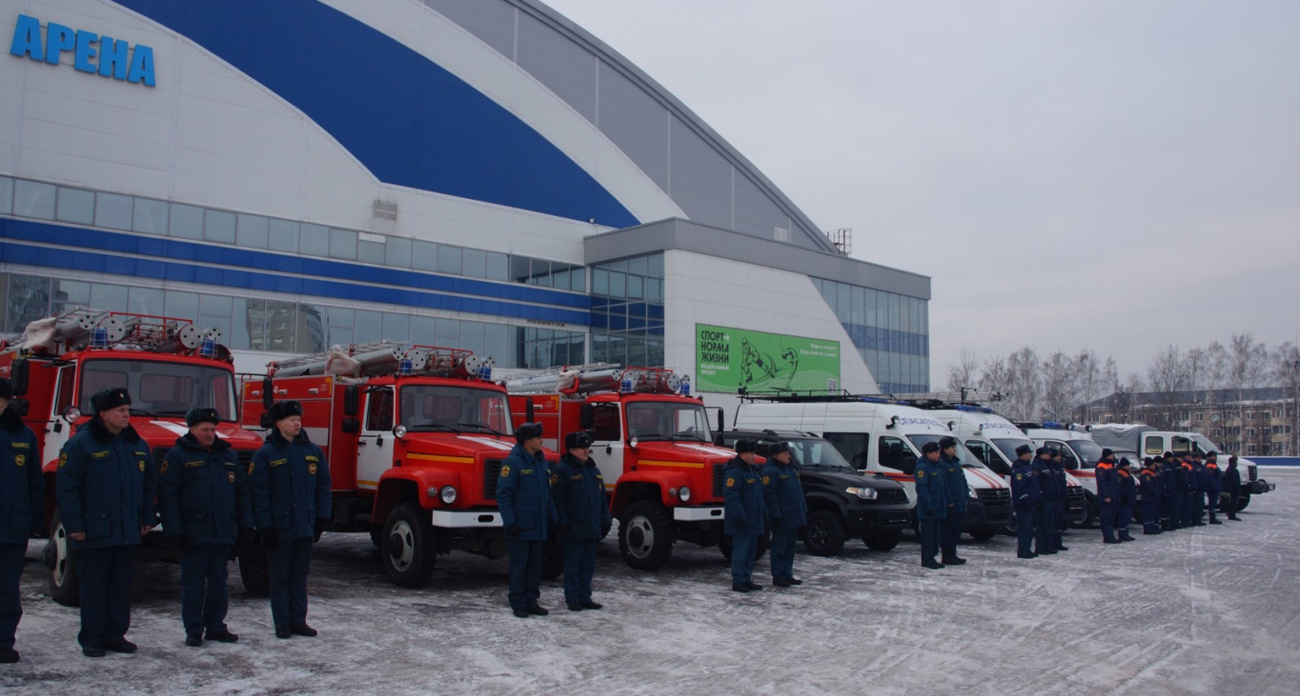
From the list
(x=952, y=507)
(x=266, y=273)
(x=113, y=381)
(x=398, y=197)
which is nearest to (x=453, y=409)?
(x=113, y=381)

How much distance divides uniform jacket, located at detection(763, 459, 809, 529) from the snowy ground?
2.69 feet

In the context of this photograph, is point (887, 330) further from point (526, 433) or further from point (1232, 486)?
point (526, 433)

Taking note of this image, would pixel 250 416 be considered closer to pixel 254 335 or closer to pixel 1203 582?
pixel 1203 582

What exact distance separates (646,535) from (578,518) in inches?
112

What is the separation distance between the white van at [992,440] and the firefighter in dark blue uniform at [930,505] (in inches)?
200

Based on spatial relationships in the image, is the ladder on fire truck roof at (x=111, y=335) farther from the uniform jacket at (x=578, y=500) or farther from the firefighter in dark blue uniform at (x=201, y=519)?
the uniform jacket at (x=578, y=500)

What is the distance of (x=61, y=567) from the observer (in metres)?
8.61

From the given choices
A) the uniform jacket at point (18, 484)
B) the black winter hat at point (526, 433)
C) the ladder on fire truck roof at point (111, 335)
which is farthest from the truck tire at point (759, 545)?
the uniform jacket at point (18, 484)

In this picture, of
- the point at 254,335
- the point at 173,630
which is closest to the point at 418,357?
the point at 173,630

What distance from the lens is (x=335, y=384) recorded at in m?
11.9

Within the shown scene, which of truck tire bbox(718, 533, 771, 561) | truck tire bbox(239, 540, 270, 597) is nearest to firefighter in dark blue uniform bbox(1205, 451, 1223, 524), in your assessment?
truck tire bbox(718, 533, 771, 561)

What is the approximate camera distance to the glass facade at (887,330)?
41469mm

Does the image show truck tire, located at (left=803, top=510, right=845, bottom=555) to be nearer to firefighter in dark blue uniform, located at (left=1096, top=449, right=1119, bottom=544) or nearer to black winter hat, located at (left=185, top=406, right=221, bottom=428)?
firefighter in dark blue uniform, located at (left=1096, top=449, right=1119, bottom=544)

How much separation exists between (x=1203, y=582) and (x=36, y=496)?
13.0 metres
